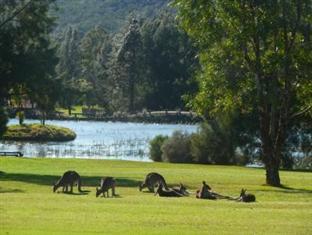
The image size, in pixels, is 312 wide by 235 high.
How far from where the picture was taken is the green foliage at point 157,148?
7938cm

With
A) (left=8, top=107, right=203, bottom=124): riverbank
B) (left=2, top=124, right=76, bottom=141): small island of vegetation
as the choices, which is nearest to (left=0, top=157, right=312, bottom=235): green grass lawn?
(left=2, top=124, right=76, bottom=141): small island of vegetation

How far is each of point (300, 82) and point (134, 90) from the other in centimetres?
13427

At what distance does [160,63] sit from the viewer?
540 feet

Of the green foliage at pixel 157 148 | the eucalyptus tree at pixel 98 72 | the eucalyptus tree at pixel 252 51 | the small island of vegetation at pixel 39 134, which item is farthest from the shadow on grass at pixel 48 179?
the eucalyptus tree at pixel 98 72

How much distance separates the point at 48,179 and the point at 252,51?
44.0ft

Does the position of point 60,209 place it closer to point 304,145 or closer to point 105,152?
point 304,145

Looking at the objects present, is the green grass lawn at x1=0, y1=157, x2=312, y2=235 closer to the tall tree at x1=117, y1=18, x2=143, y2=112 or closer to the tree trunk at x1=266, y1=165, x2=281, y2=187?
the tree trunk at x1=266, y1=165, x2=281, y2=187

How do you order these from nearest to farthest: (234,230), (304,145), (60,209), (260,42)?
1. (234,230)
2. (60,209)
3. (260,42)
4. (304,145)

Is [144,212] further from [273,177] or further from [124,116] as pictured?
[124,116]

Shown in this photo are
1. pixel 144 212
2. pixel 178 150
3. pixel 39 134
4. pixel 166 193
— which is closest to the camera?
pixel 144 212

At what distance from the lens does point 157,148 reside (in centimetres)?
8006

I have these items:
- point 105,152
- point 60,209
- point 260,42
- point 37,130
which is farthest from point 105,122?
point 60,209

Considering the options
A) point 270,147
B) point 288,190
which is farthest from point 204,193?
point 270,147

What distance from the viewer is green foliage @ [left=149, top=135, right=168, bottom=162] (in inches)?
3125
